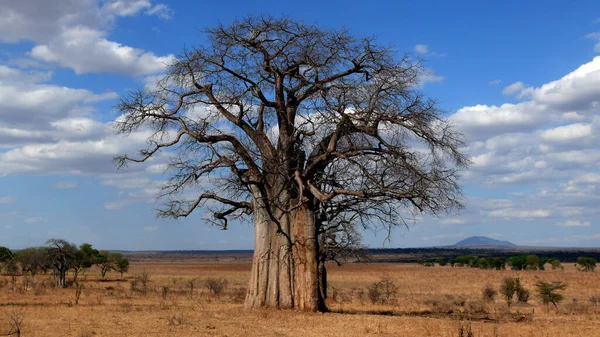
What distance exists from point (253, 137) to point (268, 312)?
4.74 m

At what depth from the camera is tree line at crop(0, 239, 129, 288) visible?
3581cm

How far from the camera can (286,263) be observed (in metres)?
16.9

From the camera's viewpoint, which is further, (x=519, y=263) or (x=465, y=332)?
(x=519, y=263)

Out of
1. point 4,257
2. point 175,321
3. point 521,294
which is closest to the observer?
point 175,321

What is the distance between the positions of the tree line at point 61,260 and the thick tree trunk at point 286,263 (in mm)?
21345

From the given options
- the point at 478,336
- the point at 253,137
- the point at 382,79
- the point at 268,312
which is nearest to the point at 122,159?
the point at 253,137

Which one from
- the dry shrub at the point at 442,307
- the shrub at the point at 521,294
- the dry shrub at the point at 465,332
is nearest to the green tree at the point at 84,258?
the dry shrub at the point at 442,307

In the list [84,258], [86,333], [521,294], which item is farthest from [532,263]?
[86,333]

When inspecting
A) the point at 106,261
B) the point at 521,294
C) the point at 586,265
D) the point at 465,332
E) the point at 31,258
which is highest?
the point at 31,258

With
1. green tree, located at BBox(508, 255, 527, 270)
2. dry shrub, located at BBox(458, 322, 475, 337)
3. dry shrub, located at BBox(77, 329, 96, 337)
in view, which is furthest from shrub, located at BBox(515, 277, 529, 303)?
green tree, located at BBox(508, 255, 527, 270)

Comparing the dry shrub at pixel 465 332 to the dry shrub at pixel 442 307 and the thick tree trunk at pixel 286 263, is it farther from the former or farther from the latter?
the dry shrub at pixel 442 307

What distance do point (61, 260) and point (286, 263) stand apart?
73.9 feet

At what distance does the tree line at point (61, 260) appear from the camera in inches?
1410

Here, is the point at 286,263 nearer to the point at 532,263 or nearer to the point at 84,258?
the point at 84,258
